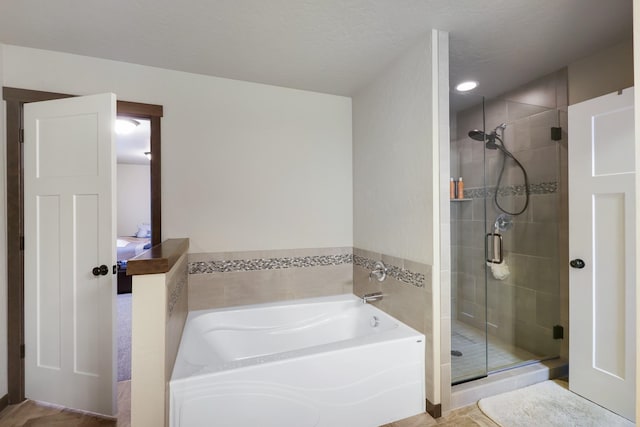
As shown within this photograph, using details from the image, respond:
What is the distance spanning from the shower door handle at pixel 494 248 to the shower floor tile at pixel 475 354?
0.59 metres

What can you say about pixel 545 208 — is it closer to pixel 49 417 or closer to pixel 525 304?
pixel 525 304

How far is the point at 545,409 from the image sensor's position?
183 centimetres

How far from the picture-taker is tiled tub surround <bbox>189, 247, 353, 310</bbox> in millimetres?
2416

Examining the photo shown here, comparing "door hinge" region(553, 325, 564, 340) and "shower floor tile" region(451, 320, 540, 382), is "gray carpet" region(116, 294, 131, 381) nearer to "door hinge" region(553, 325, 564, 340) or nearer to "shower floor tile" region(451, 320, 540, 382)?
"shower floor tile" region(451, 320, 540, 382)

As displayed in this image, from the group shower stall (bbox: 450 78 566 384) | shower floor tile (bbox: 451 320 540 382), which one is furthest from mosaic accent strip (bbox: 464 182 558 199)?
shower floor tile (bbox: 451 320 540 382)

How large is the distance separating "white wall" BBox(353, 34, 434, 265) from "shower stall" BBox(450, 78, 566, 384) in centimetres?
47

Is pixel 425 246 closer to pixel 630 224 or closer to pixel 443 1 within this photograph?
pixel 630 224

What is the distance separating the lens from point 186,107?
→ 2.36 meters

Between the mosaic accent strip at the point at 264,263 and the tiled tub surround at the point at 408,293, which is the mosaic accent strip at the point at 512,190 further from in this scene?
the mosaic accent strip at the point at 264,263

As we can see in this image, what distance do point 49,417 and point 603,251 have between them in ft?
11.6

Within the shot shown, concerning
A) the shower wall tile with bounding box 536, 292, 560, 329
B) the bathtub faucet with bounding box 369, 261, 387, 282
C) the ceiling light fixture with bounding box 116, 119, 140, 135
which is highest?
the ceiling light fixture with bounding box 116, 119, 140, 135

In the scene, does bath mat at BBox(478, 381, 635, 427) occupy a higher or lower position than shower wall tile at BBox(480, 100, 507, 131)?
lower

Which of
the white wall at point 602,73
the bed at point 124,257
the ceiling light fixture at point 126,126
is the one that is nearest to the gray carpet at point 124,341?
the bed at point 124,257

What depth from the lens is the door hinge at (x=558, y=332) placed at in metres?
2.29
